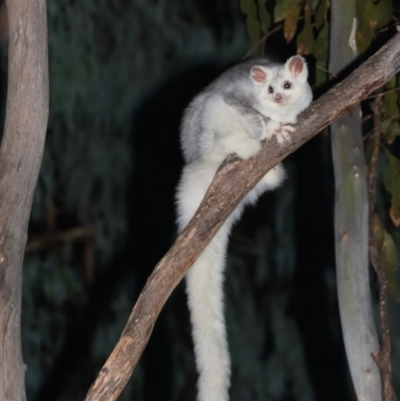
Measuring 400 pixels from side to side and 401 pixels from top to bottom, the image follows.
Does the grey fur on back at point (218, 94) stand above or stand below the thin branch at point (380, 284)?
above

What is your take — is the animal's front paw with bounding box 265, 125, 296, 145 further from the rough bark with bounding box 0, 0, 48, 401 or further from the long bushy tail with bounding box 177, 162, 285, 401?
the rough bark with bounding box 0, 0, 48, 401

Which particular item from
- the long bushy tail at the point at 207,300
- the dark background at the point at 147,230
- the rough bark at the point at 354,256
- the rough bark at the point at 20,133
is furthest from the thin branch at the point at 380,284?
the dark background at the point at 147,230

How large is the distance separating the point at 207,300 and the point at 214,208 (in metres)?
0.34

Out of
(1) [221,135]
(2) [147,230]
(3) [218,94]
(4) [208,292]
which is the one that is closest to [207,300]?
(4) [208,292]

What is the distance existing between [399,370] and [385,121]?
7.03 feet

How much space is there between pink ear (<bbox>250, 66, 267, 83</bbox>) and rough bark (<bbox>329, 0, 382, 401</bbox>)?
9.4 inches

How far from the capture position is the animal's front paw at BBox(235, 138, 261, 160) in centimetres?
223

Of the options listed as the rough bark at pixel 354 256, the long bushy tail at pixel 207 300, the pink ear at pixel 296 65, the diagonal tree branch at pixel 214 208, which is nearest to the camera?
the diagonal tree branch at pixel 214 208

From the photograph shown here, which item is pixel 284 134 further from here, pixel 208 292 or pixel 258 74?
pixel 208 292

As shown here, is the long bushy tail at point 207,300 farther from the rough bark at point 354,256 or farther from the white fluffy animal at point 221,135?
the rough bark at point 354,256

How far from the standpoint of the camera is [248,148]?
226 cm

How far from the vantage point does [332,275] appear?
4723 mm

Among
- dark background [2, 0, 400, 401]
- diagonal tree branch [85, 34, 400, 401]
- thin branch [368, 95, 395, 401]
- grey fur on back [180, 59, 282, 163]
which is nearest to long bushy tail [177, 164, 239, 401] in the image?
grey fur on back [180, 59, 282, 163]

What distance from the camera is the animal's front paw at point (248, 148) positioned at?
2.23 meters
